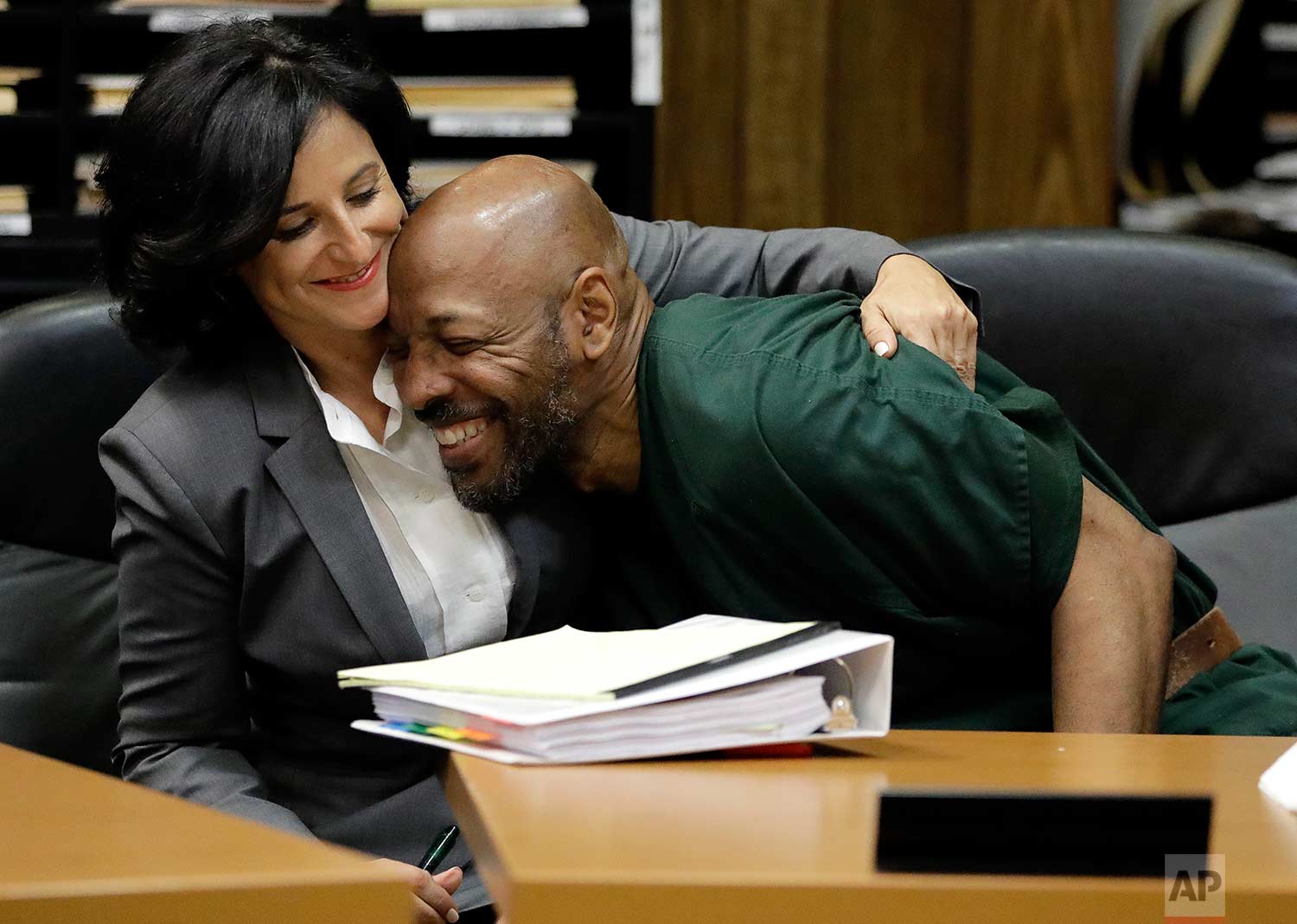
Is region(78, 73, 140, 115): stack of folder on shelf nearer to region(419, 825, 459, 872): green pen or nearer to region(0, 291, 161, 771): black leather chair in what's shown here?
region(0, 291, 161, 771): black leather chair

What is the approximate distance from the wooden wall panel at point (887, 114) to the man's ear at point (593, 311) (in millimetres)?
1784

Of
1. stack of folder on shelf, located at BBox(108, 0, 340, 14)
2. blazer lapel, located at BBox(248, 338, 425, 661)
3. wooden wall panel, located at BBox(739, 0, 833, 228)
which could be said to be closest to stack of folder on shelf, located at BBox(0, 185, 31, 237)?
stack of folder on shelf, located at BBox(108, 0, 340, 14)

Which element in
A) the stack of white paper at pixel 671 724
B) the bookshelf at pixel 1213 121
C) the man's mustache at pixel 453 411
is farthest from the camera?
the bookshelf at pixel 1213 121

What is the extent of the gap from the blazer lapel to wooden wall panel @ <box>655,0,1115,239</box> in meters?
1.90

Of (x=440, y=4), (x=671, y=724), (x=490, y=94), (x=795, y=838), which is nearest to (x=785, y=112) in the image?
(x=490, y=94)

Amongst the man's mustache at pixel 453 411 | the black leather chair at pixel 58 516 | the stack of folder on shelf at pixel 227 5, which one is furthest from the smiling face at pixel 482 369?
the stack of folder on shelf at pixel 227 5

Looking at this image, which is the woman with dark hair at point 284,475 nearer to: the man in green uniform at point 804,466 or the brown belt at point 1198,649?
the man in green uniform at point 804,466

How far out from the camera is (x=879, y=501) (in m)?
1.33

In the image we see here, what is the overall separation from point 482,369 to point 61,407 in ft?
1.84

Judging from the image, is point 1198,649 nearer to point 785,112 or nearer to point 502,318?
point 502,318

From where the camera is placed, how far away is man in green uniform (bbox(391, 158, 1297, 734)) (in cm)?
133

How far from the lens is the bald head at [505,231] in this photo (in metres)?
1.40

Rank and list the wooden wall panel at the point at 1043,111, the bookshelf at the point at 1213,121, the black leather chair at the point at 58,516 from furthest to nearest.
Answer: the wooden wall panel at the point at 1043,111
the bookshelf at the point at 1213,121
the black leather chair at the point at 58,516

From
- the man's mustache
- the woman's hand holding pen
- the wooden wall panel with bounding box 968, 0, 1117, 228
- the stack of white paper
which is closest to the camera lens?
the stack of white paper
